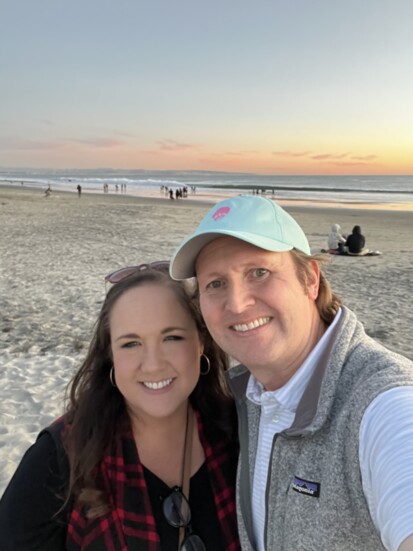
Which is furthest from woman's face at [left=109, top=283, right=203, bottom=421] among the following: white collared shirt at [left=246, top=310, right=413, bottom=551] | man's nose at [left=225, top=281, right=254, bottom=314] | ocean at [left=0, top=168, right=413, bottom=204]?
ocean at [left=0, top=168, right=413, bottom=204]

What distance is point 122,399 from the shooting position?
7.34 ft

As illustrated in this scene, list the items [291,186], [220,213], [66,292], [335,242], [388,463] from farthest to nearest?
[291,186], [335,242], [66,292], [220,213], [388,463]

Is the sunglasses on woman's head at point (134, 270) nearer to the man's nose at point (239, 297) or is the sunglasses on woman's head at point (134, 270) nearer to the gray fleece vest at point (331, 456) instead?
the man's nose at point (239, 297)

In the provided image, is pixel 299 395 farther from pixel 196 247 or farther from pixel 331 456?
pixel 196 247

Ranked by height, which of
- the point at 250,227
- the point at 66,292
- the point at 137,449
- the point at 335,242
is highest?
the point at 250,227

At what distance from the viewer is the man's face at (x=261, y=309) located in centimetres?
176

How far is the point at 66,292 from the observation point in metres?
9.96

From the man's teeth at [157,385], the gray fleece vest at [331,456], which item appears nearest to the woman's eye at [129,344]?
the man's teeth at [157,385]

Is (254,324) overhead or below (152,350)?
overhead

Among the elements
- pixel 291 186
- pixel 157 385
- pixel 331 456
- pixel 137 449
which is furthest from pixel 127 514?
pixel 291 186

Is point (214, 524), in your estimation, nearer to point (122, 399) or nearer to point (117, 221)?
point (122, 399)

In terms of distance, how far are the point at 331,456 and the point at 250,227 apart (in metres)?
0.87

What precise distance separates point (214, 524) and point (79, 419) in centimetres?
77

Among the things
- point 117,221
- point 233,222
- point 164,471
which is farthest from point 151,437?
point 117,221
